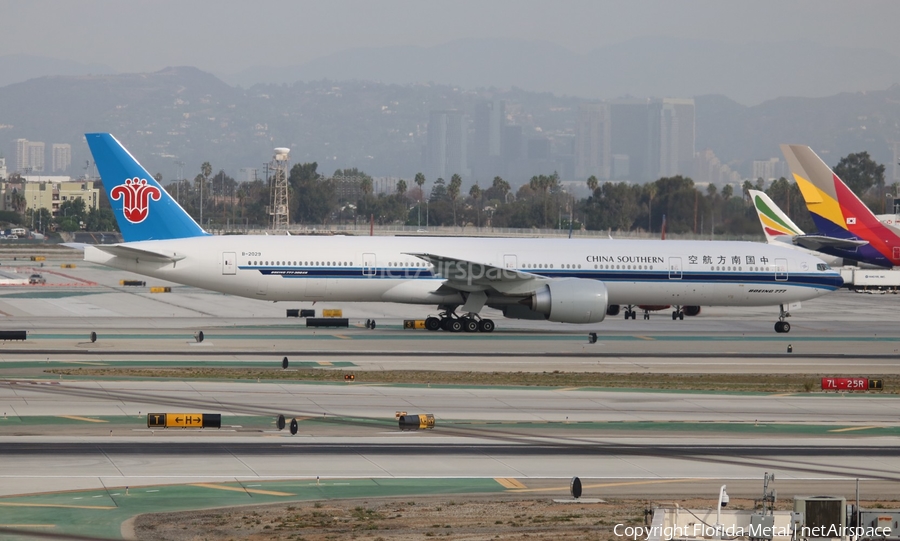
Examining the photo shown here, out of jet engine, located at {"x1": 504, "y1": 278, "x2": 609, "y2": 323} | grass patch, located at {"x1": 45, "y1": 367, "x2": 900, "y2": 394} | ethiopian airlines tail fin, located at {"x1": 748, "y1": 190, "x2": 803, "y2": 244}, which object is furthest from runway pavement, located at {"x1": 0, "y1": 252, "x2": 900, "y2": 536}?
ethiopian airlines tail fin, located at {"x1": 748, "y1": 190, "x2": 803, "y2": 244}

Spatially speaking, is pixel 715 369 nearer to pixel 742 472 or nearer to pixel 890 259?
pixel 890 259

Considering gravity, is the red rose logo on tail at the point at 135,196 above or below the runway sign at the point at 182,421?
above

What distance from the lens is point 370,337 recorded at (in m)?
44.5

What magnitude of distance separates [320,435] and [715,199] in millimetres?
70548

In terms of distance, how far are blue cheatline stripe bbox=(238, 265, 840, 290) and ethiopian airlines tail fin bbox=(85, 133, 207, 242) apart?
12.7ft

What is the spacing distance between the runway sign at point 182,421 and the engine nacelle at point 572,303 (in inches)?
844

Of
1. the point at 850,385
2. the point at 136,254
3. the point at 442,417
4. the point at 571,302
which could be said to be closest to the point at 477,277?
the point at 571,302

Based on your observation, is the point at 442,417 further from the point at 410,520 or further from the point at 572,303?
the point at 572,303

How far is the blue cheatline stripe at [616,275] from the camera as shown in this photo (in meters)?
45.3

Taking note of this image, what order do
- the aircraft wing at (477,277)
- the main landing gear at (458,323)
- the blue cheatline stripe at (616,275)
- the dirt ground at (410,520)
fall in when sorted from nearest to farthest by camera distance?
1. the dirt ground at (410,520)
2. the aircraft wing at (477,277)
3. the blue cheatline stripe at (616,275)
4. the main landing gear at (458,323)

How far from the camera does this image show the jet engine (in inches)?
1727

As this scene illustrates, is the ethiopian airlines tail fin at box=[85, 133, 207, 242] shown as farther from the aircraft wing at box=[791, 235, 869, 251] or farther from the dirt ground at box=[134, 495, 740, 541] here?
the dirt ground at box=[134, 495, 740, 541]

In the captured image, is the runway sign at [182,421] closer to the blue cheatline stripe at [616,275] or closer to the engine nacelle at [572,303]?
the blue cheatline stripe at [616,275]

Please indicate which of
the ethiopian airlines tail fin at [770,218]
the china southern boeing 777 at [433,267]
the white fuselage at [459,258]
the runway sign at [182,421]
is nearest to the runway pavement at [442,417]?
the runway sign at [182,421]
